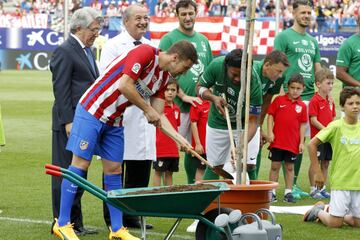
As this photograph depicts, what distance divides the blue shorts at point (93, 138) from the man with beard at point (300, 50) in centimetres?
394

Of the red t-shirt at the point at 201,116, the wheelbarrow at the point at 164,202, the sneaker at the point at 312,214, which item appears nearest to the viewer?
the wheelbarrow at the point at 164,202

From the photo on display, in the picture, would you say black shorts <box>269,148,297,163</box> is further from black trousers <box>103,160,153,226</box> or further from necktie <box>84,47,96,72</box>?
necktie <box>84,47,96,72</box>

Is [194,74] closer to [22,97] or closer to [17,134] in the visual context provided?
[17,134]

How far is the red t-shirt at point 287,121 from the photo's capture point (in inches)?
437

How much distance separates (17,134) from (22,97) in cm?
833

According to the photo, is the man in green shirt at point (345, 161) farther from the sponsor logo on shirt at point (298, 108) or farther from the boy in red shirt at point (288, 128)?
the sponsor logo on shirt at point (298, 108)

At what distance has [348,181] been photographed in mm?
8938

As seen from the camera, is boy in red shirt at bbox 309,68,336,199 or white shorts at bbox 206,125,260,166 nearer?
white shorts at bbox 206,125,260,166

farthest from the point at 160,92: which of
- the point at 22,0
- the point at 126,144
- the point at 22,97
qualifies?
the point at 22,0

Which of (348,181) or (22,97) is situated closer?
(348,181)

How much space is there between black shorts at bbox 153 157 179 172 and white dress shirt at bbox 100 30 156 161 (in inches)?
74.5

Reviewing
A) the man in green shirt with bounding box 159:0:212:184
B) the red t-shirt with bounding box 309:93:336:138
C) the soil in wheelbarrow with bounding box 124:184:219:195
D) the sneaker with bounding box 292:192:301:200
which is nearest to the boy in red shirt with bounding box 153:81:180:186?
the man in green shirt with bounding box 159:0:212:184

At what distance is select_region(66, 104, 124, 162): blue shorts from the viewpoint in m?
7.78

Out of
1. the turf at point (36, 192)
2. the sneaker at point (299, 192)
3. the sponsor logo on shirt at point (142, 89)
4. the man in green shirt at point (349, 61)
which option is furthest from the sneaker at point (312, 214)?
the sponsor logo on shirt at point (142, 89)
